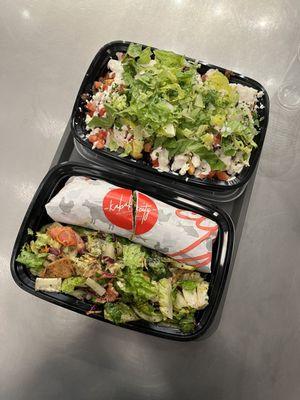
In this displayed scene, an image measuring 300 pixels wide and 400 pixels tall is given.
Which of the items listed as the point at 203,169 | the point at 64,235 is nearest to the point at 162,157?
the point at 203,169

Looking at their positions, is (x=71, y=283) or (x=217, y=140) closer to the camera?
(x=71, y=283)

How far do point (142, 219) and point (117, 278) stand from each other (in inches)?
10.7

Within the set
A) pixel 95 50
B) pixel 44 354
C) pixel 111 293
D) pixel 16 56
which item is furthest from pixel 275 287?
pixel 16 56

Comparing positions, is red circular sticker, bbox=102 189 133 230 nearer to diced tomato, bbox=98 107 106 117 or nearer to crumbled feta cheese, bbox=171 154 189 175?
crumbled feta cheese, bbox=171 154 189 175

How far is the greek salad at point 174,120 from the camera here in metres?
1.92

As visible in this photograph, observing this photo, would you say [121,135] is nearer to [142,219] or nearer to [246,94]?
[142,219]

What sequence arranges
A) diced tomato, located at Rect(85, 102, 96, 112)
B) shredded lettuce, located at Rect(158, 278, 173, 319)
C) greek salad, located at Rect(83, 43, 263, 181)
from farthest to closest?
diced tomato, located at Rect(85, 102, 96, 112), greek salad, located at Rect(83, 43, 263, 181), shredded lettuce, located at Rect(158, 278, 173, 319)

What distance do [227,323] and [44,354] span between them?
89 centimetres

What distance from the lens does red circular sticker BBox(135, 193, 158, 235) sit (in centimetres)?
185

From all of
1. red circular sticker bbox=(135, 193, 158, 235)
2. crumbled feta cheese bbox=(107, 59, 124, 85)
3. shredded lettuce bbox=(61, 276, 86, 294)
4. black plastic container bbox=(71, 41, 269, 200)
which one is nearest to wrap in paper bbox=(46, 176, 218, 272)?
red circular sticker bbox=(135, 193, 158, 235)

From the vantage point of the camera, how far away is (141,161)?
1.98 metres

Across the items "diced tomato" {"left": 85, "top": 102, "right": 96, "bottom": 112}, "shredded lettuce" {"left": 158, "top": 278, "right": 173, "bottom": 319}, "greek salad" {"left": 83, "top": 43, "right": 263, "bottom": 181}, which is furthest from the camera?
"diced tomato" {"left": 85, "top": 102, "right": 96, "bottom": 112}

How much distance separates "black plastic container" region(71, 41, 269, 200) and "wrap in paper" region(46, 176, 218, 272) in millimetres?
140

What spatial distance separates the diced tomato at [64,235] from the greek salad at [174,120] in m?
0.40
